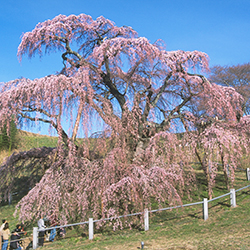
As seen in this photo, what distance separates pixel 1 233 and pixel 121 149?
14.5 ft

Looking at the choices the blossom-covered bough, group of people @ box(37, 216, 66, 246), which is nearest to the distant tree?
the blossom-covered bough

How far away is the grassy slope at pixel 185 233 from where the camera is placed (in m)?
6.80

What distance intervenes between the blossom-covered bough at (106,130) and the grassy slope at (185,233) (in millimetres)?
619

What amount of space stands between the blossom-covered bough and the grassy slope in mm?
619

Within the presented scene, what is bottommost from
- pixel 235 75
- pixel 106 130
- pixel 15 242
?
pixel 15 242

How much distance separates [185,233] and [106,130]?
12.7 feet

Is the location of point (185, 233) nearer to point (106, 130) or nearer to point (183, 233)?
point (183, 233)

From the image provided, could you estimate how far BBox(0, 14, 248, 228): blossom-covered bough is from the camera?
27.7 feet

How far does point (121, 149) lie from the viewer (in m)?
8.61

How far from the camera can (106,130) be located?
29.4ft

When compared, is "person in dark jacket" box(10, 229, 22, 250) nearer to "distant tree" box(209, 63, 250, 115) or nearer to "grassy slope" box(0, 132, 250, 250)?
"grassy slope" box(0, 132, 250, 250)

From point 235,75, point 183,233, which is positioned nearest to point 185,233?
point 183,233

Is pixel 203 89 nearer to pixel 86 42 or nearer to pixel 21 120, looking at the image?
pixel 86 42

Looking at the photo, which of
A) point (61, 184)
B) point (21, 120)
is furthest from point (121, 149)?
point (21, 120)
